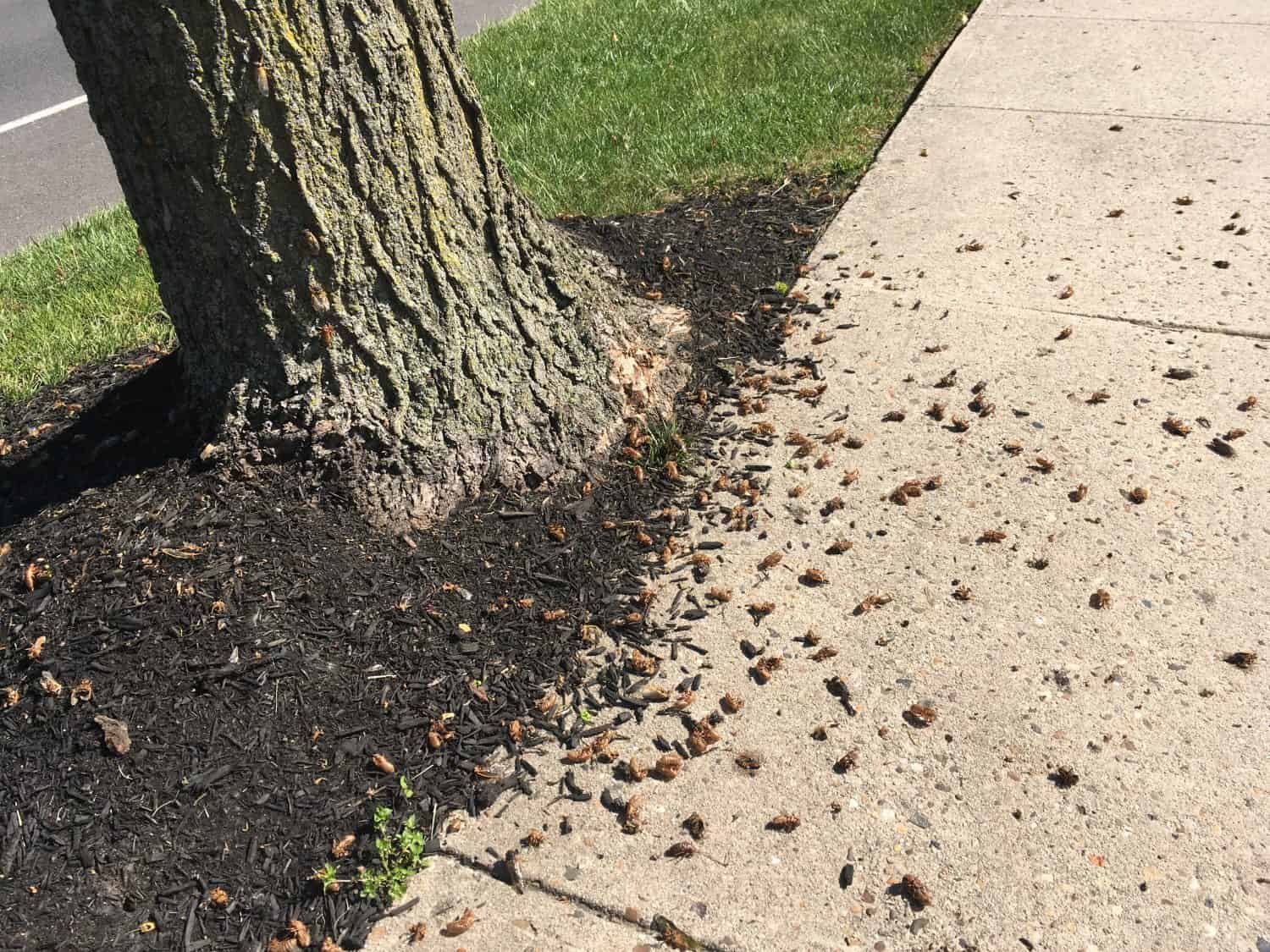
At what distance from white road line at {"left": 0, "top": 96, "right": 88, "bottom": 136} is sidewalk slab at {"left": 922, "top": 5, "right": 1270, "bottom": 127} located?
22.5 feet

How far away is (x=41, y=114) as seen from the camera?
28.8 feet

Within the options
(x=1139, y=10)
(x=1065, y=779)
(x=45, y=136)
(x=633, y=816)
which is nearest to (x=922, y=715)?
(x=1065, y=779)

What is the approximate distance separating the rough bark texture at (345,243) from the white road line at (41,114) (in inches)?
268

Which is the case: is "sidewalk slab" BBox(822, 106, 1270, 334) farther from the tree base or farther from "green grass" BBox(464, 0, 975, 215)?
the tree base

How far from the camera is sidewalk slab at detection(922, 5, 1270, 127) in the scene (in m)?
5.41

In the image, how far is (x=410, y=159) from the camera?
2.94m

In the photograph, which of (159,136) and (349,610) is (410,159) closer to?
(159,136)

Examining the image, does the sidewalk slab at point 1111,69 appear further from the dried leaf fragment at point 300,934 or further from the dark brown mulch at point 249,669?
the dried leaf fragment at point 300,934

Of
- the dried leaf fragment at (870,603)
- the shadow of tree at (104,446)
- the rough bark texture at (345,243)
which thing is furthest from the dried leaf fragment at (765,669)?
the shadow of tree at (104,446)

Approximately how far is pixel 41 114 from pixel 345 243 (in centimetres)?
759

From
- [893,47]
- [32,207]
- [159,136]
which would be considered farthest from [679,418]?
[32,207]

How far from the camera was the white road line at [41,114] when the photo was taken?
855 cm

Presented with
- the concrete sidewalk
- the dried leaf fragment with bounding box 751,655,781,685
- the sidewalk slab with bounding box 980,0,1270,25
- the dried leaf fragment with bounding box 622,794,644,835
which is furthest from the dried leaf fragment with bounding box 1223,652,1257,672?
the sidewalk slab with bounding box 980,0,1270,25

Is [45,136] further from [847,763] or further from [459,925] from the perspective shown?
[847,763]
